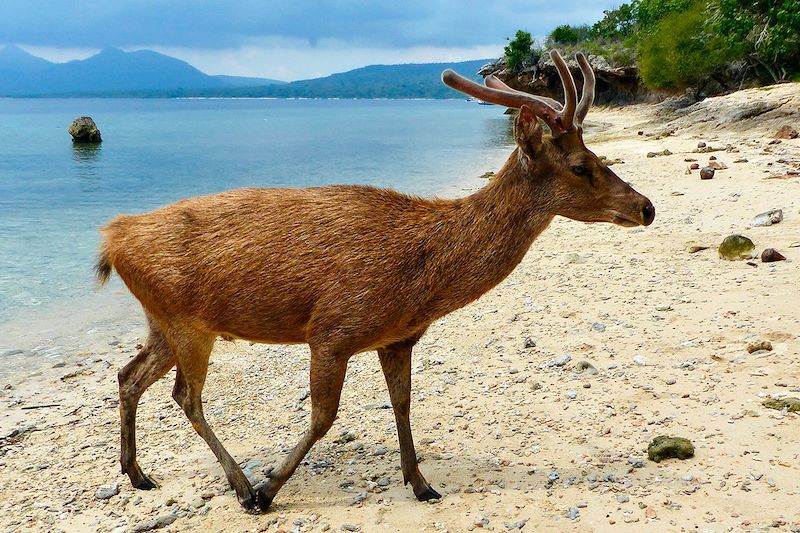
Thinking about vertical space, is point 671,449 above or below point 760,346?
below

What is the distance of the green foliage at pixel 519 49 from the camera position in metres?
80.7

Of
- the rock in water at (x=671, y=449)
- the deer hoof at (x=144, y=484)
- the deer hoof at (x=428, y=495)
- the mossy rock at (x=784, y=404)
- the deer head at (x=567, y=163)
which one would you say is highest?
the deer head at (x=567, y=163)

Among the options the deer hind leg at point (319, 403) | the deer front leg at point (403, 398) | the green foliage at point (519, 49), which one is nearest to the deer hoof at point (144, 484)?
the deer hind leg at point (319, 403)

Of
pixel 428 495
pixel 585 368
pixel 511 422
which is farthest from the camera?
pixel 585 368

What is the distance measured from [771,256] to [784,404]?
13.8ft

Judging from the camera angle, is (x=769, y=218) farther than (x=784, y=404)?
Yes

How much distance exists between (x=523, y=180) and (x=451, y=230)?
0.60 metres

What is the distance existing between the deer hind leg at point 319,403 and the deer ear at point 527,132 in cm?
183

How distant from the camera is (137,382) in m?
5.91

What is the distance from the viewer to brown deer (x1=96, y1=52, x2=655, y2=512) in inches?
193

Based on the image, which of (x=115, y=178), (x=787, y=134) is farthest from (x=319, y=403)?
(x=115, y=178)

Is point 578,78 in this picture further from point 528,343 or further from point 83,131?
point 528,343

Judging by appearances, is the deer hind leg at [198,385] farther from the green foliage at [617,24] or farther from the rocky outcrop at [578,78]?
the green foliage at [617,24]

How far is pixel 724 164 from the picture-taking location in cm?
1736
